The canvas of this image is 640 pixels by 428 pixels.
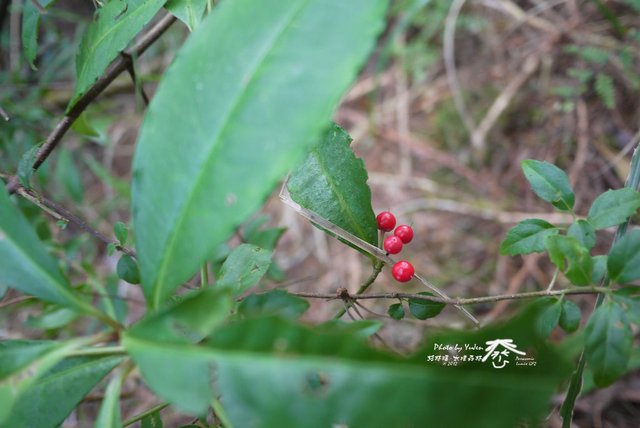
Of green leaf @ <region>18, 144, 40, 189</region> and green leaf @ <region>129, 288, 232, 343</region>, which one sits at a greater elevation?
green leaf @ <region>18, 144, 40, 189</region>

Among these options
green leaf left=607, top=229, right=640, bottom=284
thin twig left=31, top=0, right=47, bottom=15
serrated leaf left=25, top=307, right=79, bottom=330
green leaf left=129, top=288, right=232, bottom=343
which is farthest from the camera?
serrated leaf left=25, top=307, right=79, bottom=330

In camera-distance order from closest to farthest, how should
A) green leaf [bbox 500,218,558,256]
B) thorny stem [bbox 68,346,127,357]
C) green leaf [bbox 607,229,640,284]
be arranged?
thorny stem [bbox 68,346,127,357]
green leaf [bbox 607,229,640,284]
green leaf [bbox 500,218,558,256]

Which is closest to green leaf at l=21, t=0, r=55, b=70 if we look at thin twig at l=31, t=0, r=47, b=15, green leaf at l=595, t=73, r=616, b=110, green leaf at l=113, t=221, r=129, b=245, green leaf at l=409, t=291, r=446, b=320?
thin twig at l=31, t=0, r=47, b=15

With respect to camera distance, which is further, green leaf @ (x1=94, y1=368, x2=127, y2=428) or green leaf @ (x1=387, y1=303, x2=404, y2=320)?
green leaf @ (x1=387, y1=303, x2=404, y2=320)

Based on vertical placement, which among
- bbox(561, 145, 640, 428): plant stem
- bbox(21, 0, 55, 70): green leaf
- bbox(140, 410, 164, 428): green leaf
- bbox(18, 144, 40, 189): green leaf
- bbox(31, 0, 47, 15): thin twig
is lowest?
bbox(140, 410, 164, 428): green leaf

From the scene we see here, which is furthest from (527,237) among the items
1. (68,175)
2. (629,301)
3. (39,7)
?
(68,175)

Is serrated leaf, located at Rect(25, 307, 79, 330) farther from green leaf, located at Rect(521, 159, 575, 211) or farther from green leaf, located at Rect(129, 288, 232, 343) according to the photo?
green leaf, located at Rect(521, 159, 575, 211)

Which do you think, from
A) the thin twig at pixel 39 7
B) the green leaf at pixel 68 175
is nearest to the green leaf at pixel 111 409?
the thin twig at pixel 39 7
